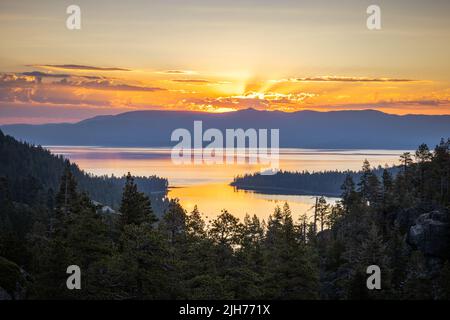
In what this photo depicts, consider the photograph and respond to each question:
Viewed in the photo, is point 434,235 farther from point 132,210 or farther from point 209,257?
point 132,210

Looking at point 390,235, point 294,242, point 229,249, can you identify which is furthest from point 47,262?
point 390,235

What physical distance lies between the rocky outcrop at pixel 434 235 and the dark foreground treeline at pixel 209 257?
107 millimetres

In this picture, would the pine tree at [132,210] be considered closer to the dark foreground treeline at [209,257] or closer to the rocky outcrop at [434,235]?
the dark foreground treeline at [209,257]

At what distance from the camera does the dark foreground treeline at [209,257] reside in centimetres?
3575

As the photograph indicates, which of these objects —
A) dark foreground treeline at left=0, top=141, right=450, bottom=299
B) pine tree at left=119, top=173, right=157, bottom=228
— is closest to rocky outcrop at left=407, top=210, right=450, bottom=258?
dark foreground treeline at left=0, top=141, right=450, bottom=299

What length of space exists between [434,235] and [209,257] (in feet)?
107

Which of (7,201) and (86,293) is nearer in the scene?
(86,293)

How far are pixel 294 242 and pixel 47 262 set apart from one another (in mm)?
17348

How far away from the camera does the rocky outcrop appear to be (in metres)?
62.9

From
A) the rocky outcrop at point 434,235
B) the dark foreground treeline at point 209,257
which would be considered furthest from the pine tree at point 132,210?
the rocky outcrop at point 434,235

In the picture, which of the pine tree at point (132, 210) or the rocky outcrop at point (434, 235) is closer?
the pine tree at point (132, 210)

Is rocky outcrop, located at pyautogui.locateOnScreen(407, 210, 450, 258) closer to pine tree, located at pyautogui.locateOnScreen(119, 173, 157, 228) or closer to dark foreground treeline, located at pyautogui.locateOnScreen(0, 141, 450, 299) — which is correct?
dark foreground treeline, located at pyautogui.locateOnScreen(0, 141, 450, 299)

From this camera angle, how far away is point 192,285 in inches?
1523
